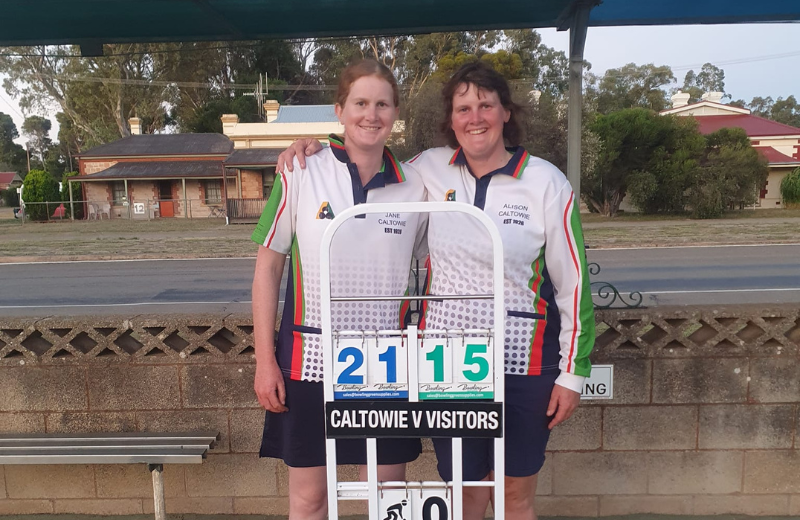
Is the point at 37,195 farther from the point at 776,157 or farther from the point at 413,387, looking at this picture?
the point at 776,157

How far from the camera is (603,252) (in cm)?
1598

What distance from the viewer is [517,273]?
214cm

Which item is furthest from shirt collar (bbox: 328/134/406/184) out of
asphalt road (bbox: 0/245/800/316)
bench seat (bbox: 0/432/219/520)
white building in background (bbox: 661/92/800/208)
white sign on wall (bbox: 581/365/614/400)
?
white building in background (bbox: 661/92/800/208)

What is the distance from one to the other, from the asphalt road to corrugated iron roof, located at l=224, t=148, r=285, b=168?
16303 millimetres

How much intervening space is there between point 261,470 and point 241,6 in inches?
93.0

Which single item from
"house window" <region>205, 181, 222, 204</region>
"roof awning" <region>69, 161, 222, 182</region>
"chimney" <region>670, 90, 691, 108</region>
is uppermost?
"chimney" <region>670, 90, 691, 108</region>

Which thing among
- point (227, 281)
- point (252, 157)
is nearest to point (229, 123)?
point (252, 157)

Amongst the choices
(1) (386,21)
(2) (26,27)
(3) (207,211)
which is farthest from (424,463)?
(3) (207,211)

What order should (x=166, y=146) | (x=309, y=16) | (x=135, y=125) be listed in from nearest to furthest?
(x=309, y=16)
(x=166, y=146)
(x=135, y=125)

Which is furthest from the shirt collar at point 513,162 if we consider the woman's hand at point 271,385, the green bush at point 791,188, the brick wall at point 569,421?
the green bush at point 791,188

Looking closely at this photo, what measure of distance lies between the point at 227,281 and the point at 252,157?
21470 mm

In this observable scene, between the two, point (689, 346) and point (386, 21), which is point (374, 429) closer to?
point (689, 346)

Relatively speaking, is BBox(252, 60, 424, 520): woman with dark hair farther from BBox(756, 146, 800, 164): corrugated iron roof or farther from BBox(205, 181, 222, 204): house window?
BBox(756, 146, 800, 164): corrugated iron roof

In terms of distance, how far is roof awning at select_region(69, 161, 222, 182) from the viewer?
34344 millimetres
